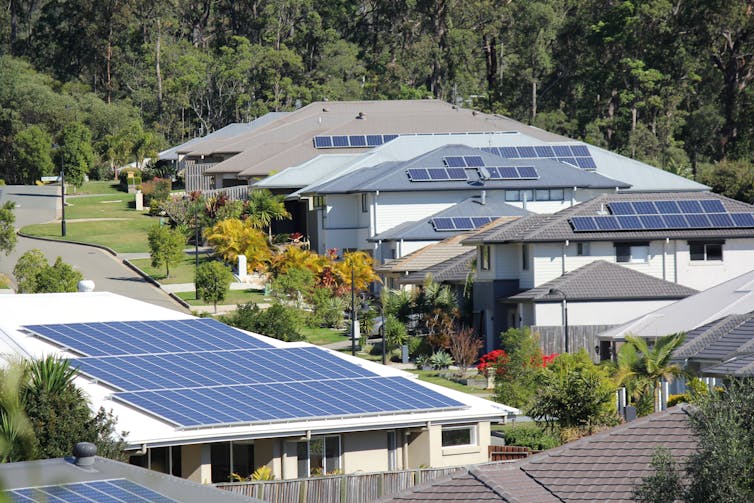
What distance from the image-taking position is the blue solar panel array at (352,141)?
89.7 metres

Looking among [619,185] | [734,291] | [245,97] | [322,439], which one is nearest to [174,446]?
[322,439]

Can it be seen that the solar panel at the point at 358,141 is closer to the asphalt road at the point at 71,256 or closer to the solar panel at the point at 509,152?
the solar panel at the point at 509,152

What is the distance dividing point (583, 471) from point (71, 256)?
55718mm

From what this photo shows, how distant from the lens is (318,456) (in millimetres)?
29656

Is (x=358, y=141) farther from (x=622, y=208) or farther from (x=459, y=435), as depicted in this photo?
(x=459, y=435)

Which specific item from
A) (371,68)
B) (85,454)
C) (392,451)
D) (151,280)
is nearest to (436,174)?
(151,280)

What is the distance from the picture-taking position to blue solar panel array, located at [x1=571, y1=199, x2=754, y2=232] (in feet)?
183

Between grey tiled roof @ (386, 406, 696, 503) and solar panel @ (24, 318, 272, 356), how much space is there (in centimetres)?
1414

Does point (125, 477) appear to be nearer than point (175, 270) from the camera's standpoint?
Yes

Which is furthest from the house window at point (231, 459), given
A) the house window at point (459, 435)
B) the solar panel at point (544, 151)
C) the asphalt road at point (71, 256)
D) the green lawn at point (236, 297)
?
the solar panel at point (544, 151)

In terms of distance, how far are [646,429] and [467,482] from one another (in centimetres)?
283

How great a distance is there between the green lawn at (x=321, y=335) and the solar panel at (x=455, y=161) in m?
16.8

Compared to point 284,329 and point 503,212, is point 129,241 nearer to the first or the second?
point 503,212

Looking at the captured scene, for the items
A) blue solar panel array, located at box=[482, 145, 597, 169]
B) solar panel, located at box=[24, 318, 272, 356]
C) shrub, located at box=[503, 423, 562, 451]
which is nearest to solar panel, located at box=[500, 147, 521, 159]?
blue solar panel array, located at box=[482, 145, 597, 169]
